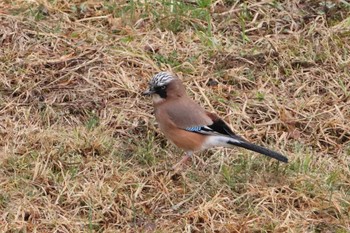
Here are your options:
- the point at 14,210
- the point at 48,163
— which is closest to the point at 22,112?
the point at 48,163

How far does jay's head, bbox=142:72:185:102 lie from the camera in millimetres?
6676

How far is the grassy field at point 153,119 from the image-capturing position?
5988 millimetres

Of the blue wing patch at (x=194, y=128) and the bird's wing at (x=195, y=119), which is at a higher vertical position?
the bird's wing at (x=195, y=119)

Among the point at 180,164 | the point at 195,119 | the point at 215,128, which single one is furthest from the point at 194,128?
the point at 180,164

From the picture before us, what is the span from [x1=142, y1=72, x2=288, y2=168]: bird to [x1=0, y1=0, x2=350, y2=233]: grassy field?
171mm

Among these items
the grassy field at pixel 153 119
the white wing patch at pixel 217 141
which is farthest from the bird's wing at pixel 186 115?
the grassy field at pixel 153 119

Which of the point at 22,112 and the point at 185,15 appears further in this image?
the point at 185,15

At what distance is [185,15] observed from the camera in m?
8.12

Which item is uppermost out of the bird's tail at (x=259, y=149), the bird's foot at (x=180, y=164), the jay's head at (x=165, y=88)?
the jay's head at (x=165, y=88)

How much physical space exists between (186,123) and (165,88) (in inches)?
12.4

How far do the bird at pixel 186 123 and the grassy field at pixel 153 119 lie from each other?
0.17 m

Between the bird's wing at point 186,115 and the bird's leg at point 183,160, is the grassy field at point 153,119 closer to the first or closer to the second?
the bird's leg at point 183,160

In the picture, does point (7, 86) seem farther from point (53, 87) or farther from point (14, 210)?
point (14, 210)

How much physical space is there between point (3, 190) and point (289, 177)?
188 centimetres
